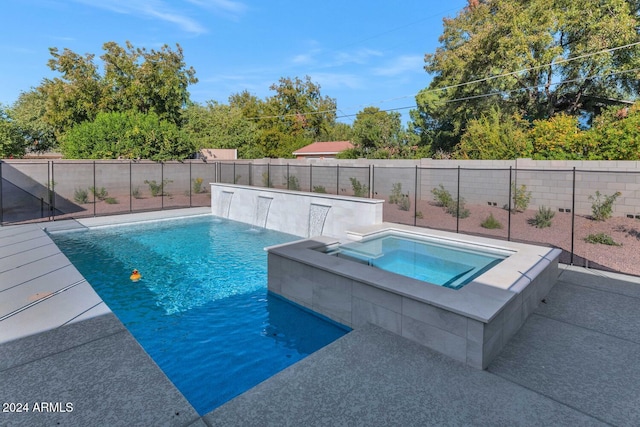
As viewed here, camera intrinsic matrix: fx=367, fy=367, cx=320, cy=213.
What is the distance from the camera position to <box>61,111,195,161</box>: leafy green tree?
19.5 meters

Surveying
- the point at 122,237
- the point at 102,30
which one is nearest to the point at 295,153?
the point at 102,30

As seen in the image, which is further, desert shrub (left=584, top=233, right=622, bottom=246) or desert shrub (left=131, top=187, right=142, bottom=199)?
desert shrub (left=131, top=187, right=142, bottom=199)

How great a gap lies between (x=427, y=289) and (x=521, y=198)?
992 centimetres

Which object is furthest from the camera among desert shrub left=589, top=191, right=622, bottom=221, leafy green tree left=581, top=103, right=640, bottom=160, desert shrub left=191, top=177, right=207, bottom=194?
desert shrub left=191, top=177, right=207, bottom=194

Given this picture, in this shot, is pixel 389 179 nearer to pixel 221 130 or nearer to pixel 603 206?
pixel 603 206

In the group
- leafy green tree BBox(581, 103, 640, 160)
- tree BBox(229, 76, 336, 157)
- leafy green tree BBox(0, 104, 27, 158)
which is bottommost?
leafy green tree BBox(581, 103, 640, 160)

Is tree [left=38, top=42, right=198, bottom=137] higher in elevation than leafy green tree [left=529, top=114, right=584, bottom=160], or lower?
higher

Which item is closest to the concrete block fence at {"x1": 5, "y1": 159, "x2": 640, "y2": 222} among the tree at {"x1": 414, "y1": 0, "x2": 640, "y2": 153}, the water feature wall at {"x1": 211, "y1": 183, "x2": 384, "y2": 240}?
the water feature wall at {"x1": 211, "y1": 183, "x2": 384, "y2": 240}

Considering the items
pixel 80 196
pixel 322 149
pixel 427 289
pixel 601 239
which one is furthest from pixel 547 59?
pixel 322 149

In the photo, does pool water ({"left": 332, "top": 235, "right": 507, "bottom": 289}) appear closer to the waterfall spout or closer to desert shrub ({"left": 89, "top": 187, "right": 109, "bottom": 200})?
the waterfall spout

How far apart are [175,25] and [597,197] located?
2417cm

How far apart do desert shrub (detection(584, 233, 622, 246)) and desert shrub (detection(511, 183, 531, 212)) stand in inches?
125

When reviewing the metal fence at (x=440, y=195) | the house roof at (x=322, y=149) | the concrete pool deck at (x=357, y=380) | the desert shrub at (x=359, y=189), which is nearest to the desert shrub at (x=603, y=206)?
the metal fence at (x=440, y=195)

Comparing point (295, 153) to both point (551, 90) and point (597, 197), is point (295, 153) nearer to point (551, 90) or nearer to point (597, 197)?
point (551, 90)
